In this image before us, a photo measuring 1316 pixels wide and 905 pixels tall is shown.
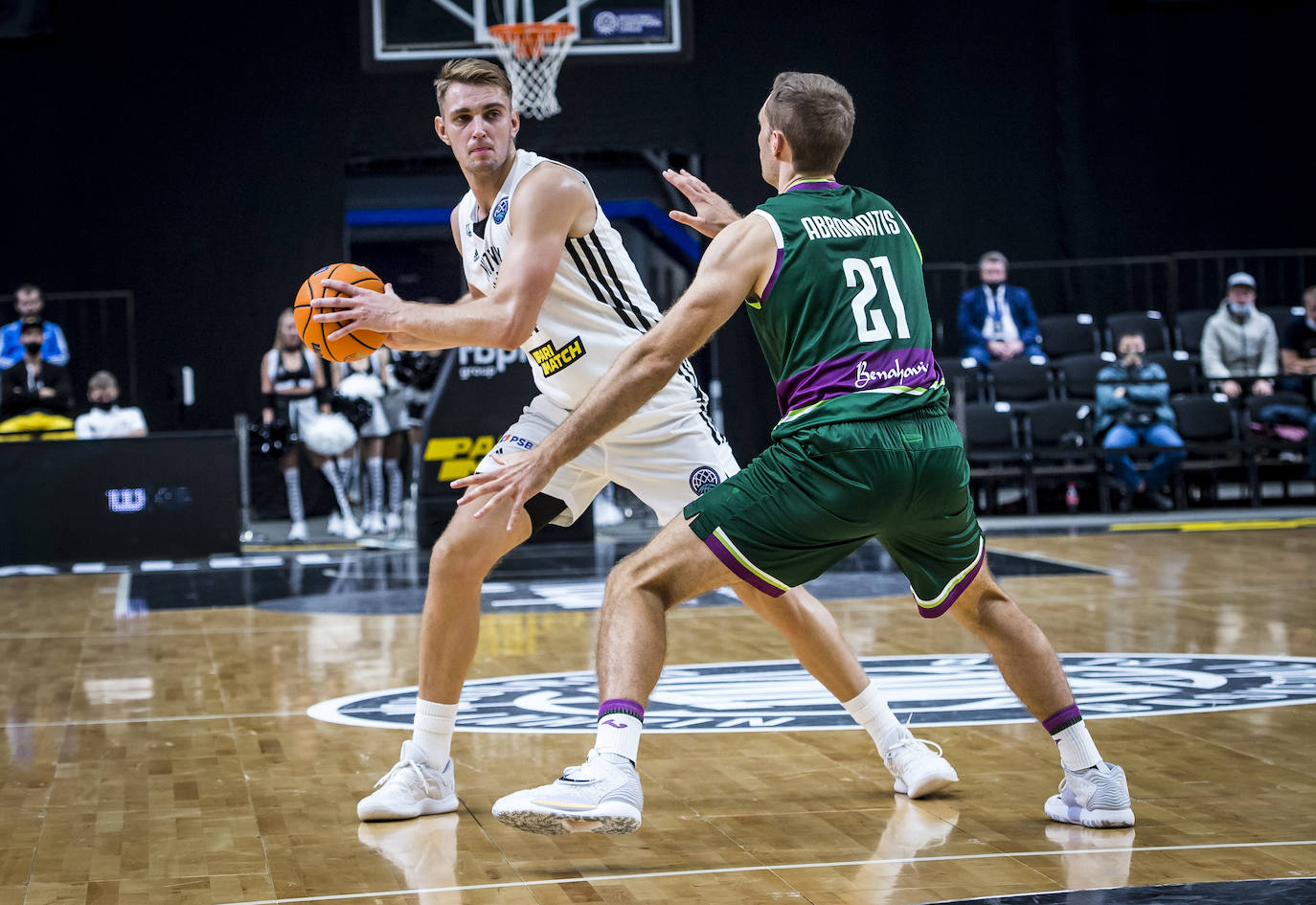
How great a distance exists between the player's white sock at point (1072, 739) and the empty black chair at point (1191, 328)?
11.3 m

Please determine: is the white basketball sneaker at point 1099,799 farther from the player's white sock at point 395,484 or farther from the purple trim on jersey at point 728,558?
the player's white sock at point 395,484

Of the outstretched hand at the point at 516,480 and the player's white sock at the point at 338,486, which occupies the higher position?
the outstretched hand at the point at 516,480

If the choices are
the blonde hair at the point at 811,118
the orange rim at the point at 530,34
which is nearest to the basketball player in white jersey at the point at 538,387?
the blonde hair at the point at 811,118

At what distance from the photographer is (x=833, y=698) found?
5.14 metres

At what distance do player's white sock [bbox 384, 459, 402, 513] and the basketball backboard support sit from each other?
3.19 m

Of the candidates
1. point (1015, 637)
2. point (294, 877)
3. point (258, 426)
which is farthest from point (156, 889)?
point (258, 426)

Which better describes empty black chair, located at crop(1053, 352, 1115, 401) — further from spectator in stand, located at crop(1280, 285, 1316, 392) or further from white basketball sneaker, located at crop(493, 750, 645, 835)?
white basketball sneaker, located at crop(493, 750, 645, 835)

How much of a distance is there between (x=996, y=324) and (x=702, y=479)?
979 cm

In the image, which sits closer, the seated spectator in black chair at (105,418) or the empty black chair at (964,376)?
the seated spectator in black chair at (105,418)

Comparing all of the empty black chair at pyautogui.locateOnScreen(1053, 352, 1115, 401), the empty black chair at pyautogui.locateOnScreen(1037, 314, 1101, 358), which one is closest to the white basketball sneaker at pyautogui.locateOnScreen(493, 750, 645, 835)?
the empty black chair at pyautogui.locateOnScreen(1053, 352, 1115, 401)

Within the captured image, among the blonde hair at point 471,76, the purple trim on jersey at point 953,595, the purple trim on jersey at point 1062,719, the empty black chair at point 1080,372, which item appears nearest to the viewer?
the purple trim on jersey at point 953,595

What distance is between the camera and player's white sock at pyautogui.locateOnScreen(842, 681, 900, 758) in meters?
3.80

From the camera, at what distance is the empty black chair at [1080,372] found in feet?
42.4

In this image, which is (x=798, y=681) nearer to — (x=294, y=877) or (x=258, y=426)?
(x=294, y=877)
